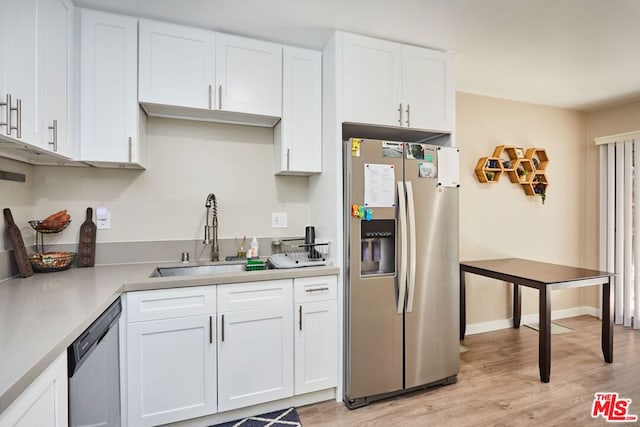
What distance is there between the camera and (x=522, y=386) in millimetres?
2383

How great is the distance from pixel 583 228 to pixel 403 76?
10.9 ft

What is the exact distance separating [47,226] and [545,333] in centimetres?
346

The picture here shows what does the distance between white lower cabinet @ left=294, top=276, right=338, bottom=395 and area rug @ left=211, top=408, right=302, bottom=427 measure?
0.46ft

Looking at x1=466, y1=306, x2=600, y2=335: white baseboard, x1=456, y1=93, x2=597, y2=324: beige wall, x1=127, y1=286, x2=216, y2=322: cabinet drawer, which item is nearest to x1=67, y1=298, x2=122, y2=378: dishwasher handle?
x1=127, y1=286, x2=216, y2=322: cabinet drawer

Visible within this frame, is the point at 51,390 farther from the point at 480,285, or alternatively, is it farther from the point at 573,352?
the point at 573,352

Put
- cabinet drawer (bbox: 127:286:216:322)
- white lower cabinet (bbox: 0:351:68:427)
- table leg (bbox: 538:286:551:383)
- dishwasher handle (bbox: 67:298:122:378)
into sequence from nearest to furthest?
1. white lower cabinet (bbox: 0:351:68:427)
2. dishwasher handle (bbox: 67:298:122:378)
3. cabinet drawer (bbox: 127:286:216:322)
4. table leg (bbox: 538:286:551:383)

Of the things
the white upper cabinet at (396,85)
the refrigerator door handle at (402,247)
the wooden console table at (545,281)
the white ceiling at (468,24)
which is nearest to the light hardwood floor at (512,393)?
the wooden console table at (545,281)

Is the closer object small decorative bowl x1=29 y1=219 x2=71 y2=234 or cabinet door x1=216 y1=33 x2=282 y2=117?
small decorative bowl x1=29 y1=219 x2=71 y2=234

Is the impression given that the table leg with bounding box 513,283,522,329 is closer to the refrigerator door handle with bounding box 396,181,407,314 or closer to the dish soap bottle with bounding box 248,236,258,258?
the refrigerator door handle with bounding box 396,181,407,314

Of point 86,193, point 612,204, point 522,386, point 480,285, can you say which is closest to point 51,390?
point 86,193

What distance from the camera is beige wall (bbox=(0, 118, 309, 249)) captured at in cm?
216

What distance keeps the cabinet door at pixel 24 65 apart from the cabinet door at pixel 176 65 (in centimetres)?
57

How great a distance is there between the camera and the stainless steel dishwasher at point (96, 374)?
112cm

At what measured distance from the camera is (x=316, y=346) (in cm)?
213
